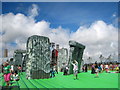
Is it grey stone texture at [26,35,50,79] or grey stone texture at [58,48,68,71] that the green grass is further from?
grey stone texture at [58,48,68,71]

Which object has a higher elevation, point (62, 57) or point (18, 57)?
point (18, 57)

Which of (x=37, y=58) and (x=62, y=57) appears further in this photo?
(x=62, y=57)

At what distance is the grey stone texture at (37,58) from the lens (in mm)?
12172

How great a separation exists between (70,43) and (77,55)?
88.9 inches

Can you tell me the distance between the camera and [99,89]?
23.5ft

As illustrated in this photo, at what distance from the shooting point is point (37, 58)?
489 inches

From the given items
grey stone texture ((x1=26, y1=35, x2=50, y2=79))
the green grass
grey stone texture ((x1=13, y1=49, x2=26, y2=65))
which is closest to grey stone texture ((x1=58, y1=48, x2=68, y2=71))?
grey stone texture ((x1=13, y1=49, x2=26, y2=65))

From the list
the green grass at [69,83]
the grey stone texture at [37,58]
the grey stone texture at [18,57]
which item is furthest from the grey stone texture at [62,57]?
the green grass at [69,83]

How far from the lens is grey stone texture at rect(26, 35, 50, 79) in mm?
12172

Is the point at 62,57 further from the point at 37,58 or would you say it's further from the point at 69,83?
the point at 69,83

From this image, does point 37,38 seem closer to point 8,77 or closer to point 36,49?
point 36,49

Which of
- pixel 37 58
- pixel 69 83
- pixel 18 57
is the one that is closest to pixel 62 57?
pixel 18 57

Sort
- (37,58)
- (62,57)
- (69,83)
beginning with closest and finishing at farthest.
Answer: (69,83)
(37,58)
(62,57)

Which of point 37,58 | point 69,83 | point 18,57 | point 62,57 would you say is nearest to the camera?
point 69,83
